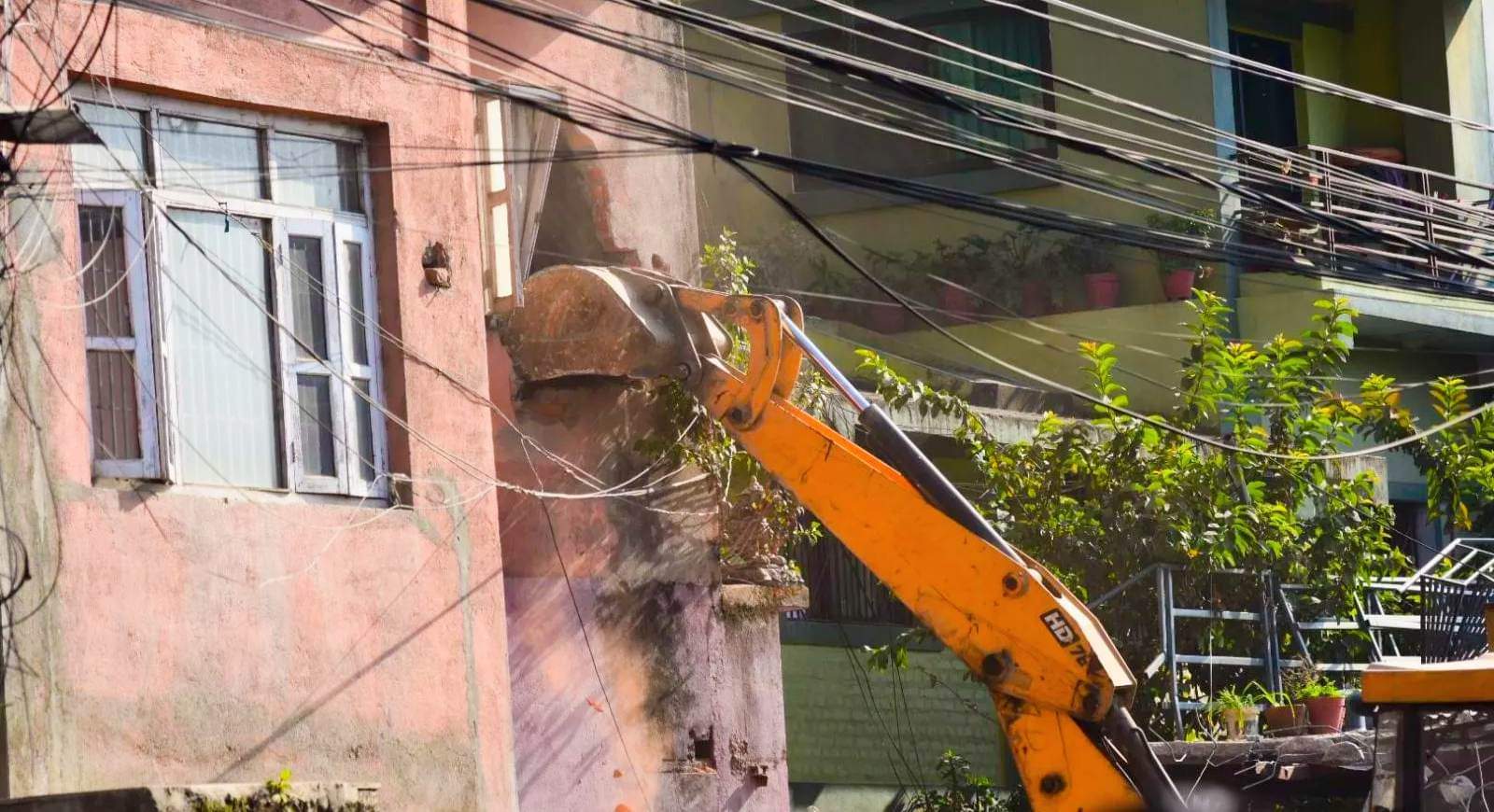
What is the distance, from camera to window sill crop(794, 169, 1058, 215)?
61.3ft

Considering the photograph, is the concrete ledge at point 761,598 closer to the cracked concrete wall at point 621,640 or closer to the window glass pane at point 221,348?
the cracked concrete wall at point 621,640

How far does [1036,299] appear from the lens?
18.4 m

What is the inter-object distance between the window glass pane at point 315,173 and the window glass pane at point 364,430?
87 cm

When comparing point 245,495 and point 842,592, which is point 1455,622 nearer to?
point 842,592

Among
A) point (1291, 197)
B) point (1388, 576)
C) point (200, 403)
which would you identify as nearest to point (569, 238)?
point (200, 403)

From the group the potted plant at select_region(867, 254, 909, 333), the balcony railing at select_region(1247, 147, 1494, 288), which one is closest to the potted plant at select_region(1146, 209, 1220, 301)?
the balcony railing at select_region(1247, 147, 1494, 288)

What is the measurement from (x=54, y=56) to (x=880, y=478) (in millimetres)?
4126

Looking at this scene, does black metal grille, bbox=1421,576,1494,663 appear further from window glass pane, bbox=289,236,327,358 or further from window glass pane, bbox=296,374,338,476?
window glass pane, bbox=289,236,327,358

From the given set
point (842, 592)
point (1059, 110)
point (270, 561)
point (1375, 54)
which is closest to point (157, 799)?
point (270, 561)

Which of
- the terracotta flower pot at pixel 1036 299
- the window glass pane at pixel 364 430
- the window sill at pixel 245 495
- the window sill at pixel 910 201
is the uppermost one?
the window sill at pixel 910 201

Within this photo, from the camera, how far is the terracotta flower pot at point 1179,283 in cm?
1808

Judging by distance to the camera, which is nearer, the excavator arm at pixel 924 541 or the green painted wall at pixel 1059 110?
the excavator arm at pixel 924 541

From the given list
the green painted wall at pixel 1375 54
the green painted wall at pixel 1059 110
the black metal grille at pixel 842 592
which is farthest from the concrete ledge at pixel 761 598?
the green painted wall at pixel 1375 54

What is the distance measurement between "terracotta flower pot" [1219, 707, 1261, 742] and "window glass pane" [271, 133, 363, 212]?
651 cm
